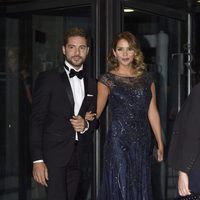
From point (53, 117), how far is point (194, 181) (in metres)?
1.35

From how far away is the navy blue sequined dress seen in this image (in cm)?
509

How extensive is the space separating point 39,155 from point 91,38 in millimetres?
1650

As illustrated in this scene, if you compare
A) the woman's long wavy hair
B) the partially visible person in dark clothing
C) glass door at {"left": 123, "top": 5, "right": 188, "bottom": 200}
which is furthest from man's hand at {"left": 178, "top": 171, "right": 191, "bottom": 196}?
glass door at {"left": 123, "top": 5, "right": 188, "bottom": 200}

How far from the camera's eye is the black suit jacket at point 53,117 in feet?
15.0

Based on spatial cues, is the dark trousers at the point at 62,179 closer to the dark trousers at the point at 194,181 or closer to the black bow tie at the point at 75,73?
the black bow tie at the point at 75,73

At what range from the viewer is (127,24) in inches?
236

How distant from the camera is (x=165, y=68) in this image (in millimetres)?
6352

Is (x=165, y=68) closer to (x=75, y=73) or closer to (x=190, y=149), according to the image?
(x=75, y=73)

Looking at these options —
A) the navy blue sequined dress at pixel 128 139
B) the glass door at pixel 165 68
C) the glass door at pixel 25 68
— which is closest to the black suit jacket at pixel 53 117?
the navy blue sequined dress at pixel 128 139

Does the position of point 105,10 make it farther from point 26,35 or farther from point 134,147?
point 134,147

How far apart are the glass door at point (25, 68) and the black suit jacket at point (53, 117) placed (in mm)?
1142

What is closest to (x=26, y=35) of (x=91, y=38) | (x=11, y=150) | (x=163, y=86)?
(x=91, y=38)

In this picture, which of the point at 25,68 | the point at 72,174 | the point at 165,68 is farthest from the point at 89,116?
the point at 165,68

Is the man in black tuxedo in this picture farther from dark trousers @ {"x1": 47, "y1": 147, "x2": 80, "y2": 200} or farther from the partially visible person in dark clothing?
the partially visible person in dark clothing
